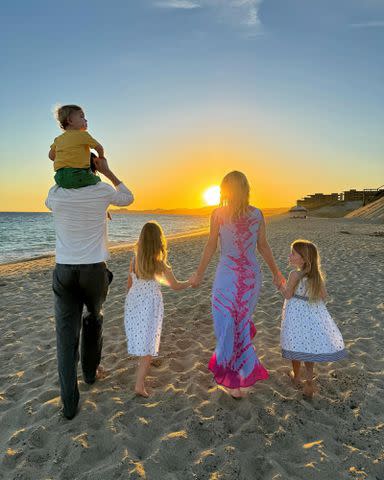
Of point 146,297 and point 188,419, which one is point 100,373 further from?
point 188,419

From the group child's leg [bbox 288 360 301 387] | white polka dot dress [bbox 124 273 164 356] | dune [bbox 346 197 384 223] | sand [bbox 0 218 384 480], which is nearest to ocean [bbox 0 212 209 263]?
sand [bbox 0 218 384 480]

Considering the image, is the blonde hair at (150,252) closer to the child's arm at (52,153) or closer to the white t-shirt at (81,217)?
the white t-shirt at (81,217)

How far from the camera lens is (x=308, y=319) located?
3.52 m

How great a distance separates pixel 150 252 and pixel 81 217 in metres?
0.82

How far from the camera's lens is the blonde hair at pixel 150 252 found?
345 centimetres

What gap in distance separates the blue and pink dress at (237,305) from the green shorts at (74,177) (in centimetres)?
123

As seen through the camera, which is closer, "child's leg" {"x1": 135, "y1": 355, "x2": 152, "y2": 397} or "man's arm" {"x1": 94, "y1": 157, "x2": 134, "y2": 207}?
"man's arm" {"x1": 94, "y1": 157, "x2": 134, "y2": 207}

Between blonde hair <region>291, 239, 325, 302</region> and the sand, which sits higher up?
blonde hair <region>291, 239, 325, 302</region>

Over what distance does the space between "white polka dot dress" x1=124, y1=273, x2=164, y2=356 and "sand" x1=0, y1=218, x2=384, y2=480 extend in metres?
0.52

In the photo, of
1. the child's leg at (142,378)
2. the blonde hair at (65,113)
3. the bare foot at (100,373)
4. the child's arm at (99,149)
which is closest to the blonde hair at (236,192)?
the child's arm at (99,149)

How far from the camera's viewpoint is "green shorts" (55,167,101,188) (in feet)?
9.23

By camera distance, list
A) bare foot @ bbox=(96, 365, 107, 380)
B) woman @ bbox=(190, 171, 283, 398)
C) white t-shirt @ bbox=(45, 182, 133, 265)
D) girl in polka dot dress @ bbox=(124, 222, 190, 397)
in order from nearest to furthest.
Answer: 1. white t-shirt @ bbox=(45, 182, 133, 265)
2. woman @ bbox=(190, 171, 283, 398)
3. girl in polka dot dress @ bbox=(124, 222, 190, 397)
4. bare foot @ bbox=(96, 365, 107, 380)

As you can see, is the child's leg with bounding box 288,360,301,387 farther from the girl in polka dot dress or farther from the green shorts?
the green shorts

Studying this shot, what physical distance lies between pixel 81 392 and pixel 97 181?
7.24 ft
